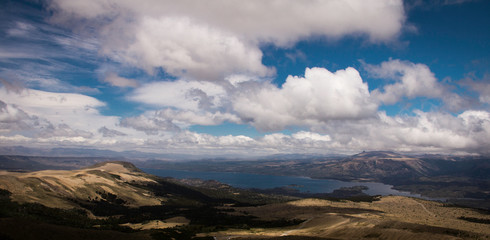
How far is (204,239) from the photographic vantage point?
9681 cm

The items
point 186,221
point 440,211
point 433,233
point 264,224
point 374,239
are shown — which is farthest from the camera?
point 440,211

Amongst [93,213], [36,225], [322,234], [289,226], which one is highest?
[36,225]

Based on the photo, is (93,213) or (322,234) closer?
(322,234)

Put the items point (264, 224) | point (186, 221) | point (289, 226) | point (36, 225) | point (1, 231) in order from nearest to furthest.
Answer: point (1, 231)
point (36, 225)
point (289, 226)
point (264, 224)
point (186, 221)

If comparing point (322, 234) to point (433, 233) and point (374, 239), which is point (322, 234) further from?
point (433, 233)

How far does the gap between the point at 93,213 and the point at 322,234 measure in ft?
583

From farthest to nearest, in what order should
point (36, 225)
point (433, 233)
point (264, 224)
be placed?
point (264, 224) → point (433, 233) → point (36, 225)

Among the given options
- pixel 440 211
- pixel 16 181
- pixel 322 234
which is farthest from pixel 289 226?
pixel 16 181

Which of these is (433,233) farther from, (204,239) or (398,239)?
(204,239)

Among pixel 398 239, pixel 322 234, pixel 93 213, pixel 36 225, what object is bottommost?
pixel 93 213

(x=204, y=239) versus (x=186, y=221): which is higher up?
(x=204, y=239)

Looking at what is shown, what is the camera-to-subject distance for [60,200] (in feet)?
631

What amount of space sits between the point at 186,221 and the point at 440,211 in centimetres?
17776

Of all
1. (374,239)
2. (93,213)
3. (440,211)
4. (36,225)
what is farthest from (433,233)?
(93,213)
